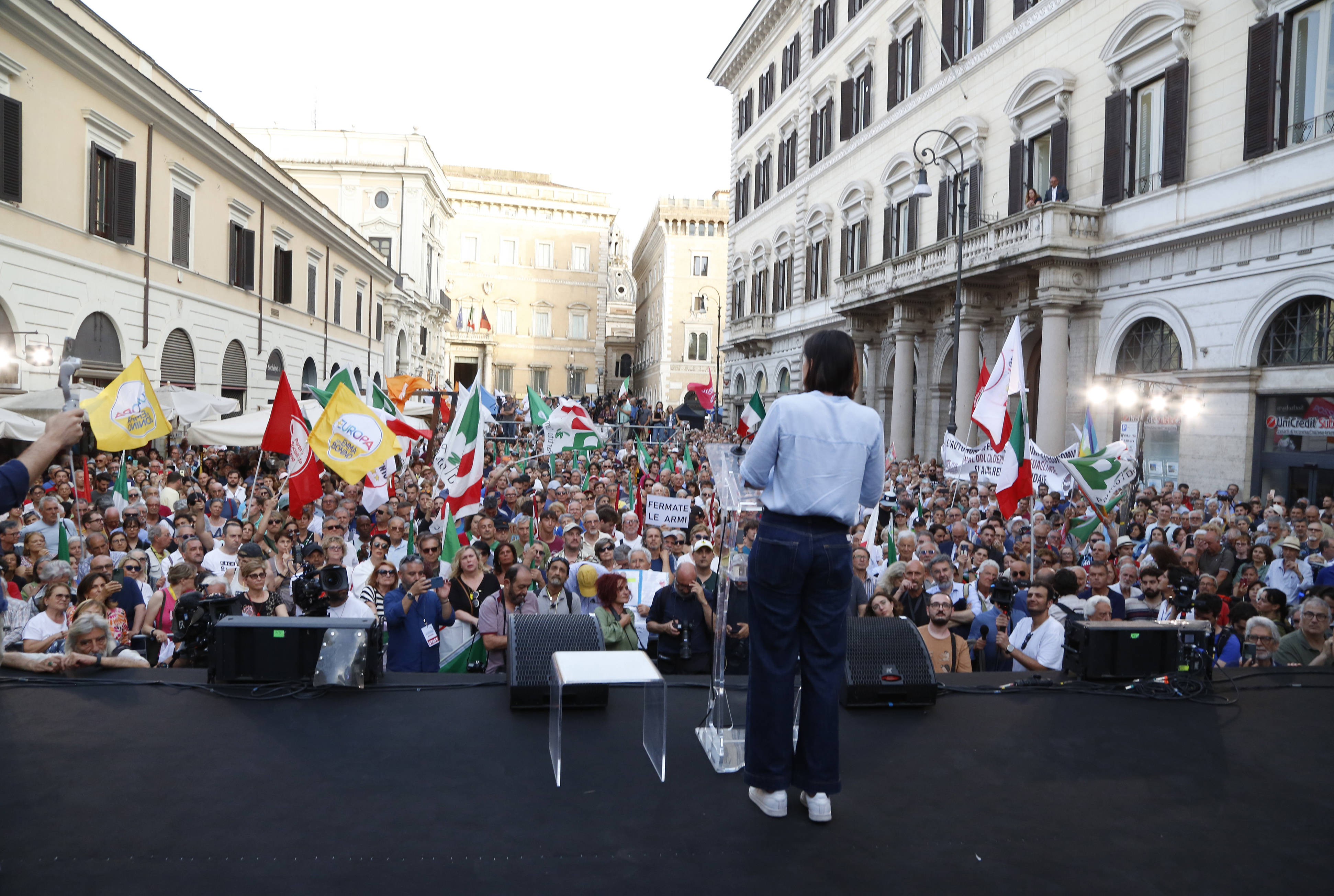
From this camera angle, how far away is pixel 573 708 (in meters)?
4.72

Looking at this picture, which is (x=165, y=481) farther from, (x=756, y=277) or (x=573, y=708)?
(x=756, y=277)

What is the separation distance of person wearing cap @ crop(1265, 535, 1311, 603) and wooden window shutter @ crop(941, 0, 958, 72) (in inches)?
771

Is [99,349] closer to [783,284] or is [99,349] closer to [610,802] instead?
[610,802]

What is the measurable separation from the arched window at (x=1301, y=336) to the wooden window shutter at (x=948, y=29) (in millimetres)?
12983

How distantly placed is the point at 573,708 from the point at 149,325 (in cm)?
2163

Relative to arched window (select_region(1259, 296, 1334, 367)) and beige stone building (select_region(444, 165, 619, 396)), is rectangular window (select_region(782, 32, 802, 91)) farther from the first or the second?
beige stone building (select_region(444, 165, 619, 396))

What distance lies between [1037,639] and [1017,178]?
61.3 ft

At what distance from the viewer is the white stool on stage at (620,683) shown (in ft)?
12.7

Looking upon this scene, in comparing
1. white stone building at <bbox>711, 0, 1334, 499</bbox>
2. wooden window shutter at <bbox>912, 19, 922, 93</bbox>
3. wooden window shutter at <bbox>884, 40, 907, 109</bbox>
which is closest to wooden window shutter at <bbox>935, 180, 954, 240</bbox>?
white stone building at <bbox>711, 0, 1334, 499</bbox>

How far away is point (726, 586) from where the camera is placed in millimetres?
4336

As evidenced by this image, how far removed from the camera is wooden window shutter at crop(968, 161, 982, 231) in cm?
2469

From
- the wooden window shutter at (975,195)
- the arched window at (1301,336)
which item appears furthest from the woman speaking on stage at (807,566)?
the wooden window shutter at (975,195)

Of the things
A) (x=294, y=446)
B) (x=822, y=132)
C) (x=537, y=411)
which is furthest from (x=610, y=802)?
(x=822, y=132)

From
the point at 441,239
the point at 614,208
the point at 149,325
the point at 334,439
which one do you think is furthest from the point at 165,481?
the point at 614,208
